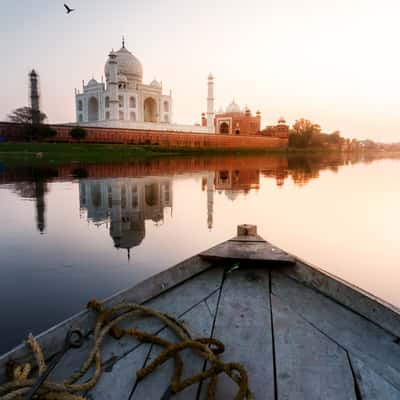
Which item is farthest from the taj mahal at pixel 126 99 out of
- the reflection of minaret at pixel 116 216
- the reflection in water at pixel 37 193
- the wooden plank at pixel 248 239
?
the wooden plank at pixel 248 239

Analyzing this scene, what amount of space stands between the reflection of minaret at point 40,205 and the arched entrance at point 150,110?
32.0 meters

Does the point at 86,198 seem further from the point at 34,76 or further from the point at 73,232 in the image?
the point at 34,76

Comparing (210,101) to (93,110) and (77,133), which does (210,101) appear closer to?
(93,110)

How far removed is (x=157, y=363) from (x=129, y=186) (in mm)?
8940

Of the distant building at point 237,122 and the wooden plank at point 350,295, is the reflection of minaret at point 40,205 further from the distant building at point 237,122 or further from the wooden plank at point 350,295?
the distant building at point 237,122

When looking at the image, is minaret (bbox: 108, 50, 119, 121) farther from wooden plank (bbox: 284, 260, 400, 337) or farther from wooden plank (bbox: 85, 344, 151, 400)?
wooden plank (bbox: 85, 344, 151, 400)

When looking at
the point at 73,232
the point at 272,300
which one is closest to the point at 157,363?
the point at 272,300

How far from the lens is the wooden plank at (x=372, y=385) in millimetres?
1133

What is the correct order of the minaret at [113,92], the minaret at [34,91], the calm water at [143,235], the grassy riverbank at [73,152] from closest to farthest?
the calm water at [143,235] → the grassy riverbank at [73,152] → the minaret at [34,91] → the minaret at [113,92]

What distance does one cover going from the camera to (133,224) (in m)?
5.52

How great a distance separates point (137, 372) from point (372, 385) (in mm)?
852

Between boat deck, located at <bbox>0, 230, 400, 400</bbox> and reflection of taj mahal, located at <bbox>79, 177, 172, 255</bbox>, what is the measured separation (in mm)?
2423

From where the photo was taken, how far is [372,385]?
1.18 metres

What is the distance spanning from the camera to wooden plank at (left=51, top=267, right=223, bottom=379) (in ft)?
4.39
